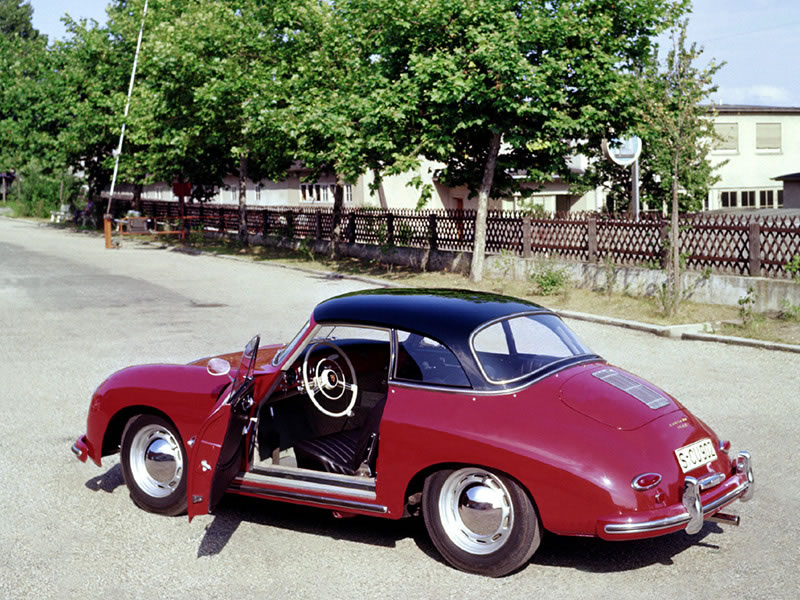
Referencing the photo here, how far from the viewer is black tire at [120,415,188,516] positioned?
6004 mm


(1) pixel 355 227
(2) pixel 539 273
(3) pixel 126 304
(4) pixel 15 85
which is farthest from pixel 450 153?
(4) pixel 15 85

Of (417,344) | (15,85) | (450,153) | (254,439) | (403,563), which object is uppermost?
(15,85)

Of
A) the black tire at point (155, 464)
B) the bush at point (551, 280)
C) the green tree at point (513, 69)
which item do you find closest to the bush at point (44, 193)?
the green tree at point (513, 69)

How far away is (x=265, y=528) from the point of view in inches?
231

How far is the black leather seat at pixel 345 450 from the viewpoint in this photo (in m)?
5.41

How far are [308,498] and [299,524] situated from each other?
1.89ft

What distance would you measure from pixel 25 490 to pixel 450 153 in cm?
1641

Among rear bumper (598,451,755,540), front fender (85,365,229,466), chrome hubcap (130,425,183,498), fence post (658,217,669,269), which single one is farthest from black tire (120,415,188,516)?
fence post (658,217,669,269)

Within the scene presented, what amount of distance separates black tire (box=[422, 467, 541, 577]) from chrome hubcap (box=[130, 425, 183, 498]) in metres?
1.82

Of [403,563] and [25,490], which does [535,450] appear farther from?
[25,490]

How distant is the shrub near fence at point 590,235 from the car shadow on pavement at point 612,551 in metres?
11.2

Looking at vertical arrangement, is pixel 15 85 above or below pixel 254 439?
above

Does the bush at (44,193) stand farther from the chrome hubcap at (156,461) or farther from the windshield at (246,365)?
the windshield at (246,365)

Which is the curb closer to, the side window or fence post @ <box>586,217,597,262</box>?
fence post @ <box>586,217,597,262</box>
